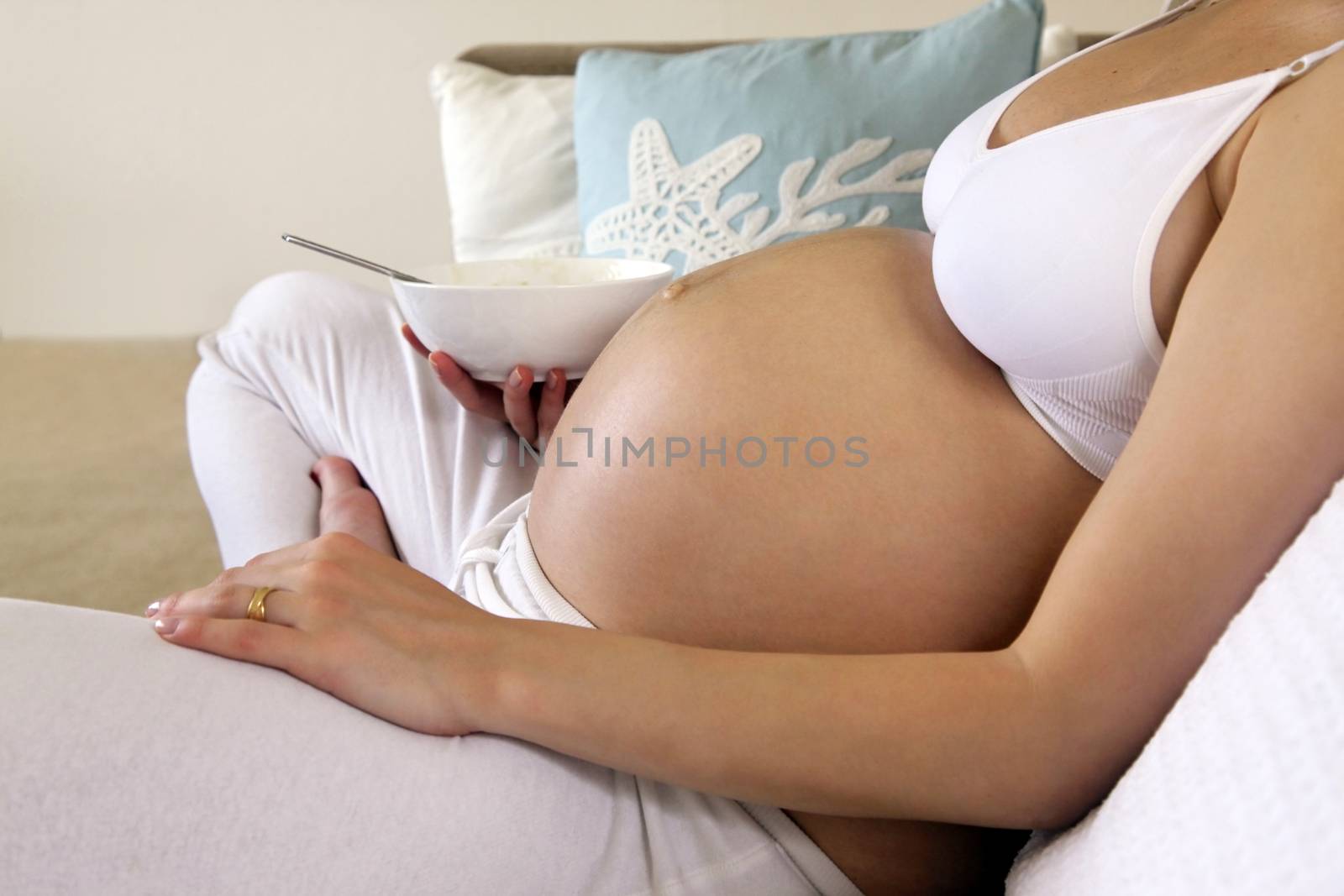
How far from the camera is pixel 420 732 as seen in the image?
51 cm

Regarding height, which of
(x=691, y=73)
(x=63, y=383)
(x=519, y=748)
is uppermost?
(x=691, y=73)

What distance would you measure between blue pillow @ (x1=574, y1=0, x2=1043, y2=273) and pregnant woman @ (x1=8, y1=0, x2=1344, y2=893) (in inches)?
20.0

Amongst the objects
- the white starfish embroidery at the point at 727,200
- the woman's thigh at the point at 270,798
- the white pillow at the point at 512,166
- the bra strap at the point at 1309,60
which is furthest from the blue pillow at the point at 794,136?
the woman's thigh at the point at 270,798

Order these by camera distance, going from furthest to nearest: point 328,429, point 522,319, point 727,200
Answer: point 727,200, point 328,429, point 522,319

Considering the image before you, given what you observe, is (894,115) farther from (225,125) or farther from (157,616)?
(225,125)

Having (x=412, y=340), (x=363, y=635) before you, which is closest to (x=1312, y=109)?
(x=363, y=635)

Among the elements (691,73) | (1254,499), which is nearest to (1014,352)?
(1254,499)

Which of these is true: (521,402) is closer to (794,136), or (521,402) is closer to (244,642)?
(244,642)

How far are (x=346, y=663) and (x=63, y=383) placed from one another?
2217 millimetres

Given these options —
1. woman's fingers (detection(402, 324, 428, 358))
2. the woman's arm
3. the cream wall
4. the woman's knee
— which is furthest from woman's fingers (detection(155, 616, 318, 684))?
the cream wall

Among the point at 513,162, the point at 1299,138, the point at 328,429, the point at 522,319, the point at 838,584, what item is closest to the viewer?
the point at 1299,138

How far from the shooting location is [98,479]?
5.81 ft

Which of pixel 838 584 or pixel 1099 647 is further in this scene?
pixel 838 584

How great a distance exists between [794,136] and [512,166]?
0.50m
